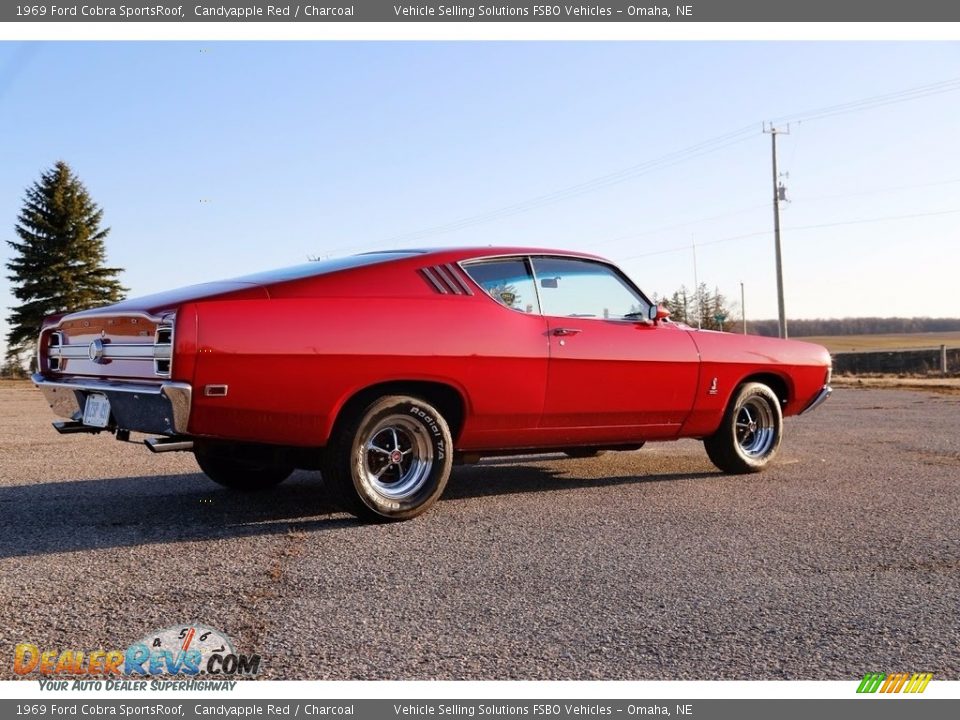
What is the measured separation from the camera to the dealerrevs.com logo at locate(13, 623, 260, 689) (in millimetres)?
2746

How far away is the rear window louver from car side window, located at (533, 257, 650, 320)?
0.61m

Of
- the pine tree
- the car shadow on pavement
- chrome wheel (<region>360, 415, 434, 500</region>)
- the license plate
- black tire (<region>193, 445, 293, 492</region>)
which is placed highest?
the pine tree

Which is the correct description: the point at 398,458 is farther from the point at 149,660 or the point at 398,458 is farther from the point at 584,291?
the point at 149,660

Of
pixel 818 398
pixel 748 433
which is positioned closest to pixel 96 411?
pixel 748 433

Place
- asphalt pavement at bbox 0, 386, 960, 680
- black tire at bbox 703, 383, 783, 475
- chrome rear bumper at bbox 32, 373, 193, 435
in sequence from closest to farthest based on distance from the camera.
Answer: asphalt pavement at bbox 0, 386, 960, 680 → chrome rear bumper at bbox 32, 373, 193, 435 → black tire at bbox 703, 383, 783, 475

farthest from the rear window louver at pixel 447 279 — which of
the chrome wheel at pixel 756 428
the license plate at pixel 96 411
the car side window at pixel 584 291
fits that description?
the chrome wheel at pixel 756 428

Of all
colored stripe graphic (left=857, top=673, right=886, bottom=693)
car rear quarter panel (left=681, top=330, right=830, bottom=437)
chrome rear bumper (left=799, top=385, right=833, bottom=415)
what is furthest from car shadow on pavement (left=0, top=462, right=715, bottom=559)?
colored stripe graphic (left=857, top=673, right=886, bottom=693)

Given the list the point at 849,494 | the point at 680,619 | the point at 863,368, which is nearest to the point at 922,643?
the point at 680,619

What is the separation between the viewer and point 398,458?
5.05 metres

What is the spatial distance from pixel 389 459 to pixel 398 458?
52 mm

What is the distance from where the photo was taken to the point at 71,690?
263 cm

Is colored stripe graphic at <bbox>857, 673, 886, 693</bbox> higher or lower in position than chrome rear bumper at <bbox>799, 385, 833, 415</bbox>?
lower

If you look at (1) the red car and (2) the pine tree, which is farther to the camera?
(2) the pine tree

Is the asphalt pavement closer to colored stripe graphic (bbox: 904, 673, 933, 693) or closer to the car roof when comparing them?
colored stripe graphic (bbox: 904, 673, 933, 693)
